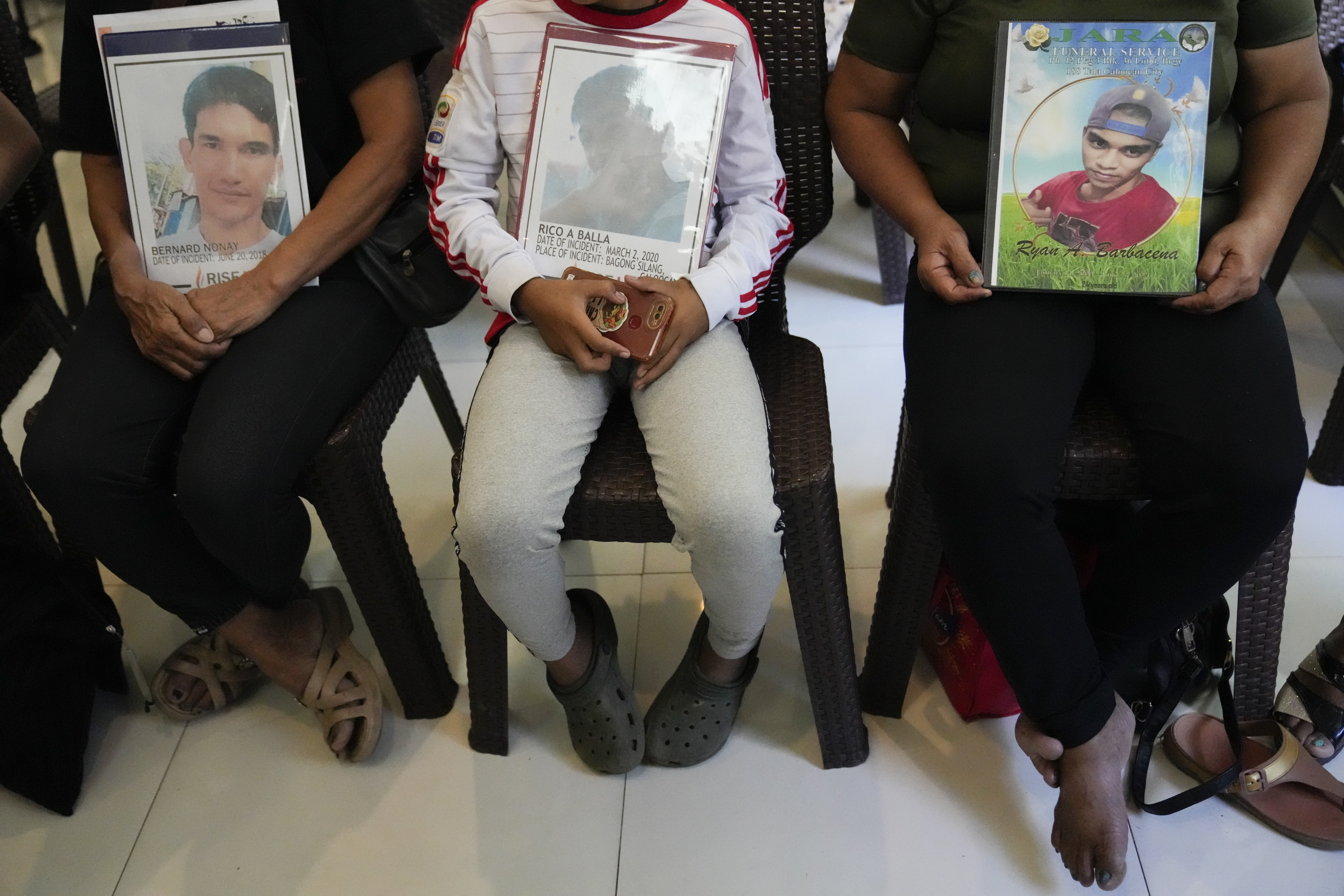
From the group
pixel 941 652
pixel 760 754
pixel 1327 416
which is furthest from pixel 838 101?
pixel 1327 416

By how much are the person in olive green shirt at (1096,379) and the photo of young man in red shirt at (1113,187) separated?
0.25 feet

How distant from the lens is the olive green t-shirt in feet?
3.63

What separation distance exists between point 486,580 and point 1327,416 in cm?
141

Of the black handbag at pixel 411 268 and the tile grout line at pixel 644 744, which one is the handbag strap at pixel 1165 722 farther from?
the black handbag at pixel 411 268

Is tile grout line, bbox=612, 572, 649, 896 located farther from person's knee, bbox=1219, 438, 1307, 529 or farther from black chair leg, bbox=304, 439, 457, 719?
person's knee, bbox=1219, 438, 1307, 529

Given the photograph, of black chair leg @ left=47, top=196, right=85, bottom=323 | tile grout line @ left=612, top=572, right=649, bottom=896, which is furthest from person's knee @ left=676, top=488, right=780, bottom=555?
black chair leg @ left=47, top=196, right=85, bottom=323

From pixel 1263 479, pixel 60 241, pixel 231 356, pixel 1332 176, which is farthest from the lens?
pixel 60 241

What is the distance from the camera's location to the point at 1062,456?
111 cm

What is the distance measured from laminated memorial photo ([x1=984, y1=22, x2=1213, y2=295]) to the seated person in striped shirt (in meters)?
0.28

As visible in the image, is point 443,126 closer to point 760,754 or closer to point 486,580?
point 486,580

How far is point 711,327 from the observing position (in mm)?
1188

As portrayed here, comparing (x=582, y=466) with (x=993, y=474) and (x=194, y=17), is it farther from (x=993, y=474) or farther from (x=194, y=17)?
(x=194, y=17)

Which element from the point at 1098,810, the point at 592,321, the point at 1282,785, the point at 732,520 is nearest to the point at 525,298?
the point at 592,321

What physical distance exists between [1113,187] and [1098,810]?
27.6 inches
